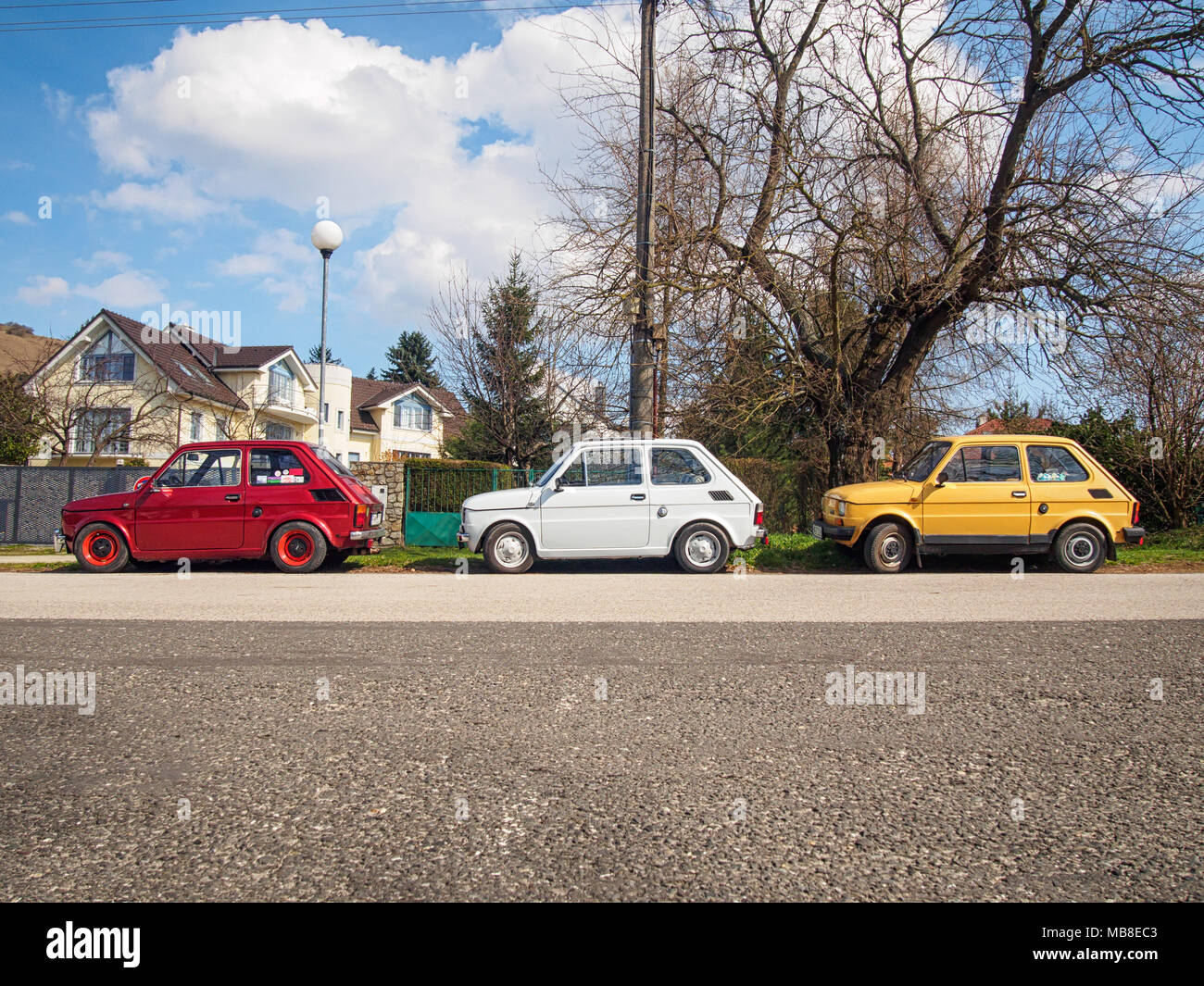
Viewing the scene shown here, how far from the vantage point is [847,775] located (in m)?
3.37

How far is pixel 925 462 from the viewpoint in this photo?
1220 cm

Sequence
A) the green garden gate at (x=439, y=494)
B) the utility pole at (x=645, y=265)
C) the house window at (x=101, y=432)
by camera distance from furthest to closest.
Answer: the house window at (x=101, y=432) < the green garden gate at (x=439, y=494) < the utility pole at (x=645, y=265)

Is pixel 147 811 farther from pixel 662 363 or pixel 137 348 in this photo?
pixel 137 348

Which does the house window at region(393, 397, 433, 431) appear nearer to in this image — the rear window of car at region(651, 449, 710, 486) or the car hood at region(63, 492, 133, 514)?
the car hood at region(63, 492, 133, 514)

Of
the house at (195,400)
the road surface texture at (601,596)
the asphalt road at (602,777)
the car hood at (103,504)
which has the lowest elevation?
the asphalt road at (602,777)

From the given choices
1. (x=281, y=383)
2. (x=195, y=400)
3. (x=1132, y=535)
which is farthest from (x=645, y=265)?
(x=281, y=383)

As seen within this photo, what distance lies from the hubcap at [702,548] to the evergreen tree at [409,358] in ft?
195

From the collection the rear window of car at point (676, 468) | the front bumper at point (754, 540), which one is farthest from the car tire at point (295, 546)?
the front bumper at point (754, 540)

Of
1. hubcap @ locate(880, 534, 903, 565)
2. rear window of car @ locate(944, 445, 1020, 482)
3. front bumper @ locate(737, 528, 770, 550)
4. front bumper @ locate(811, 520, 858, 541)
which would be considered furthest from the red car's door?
rear window of car @ locate(944, 445, 1020, 482)

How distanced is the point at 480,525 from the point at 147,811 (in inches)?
341

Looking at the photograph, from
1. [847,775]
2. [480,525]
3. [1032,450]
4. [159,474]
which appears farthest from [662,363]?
[847,775]

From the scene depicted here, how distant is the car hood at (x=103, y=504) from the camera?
38.4 feet

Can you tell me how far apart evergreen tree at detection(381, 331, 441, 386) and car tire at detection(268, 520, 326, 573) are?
57.9m

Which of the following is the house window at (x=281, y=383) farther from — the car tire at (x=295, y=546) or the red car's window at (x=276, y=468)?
the car tire at (x=295, y=546)
